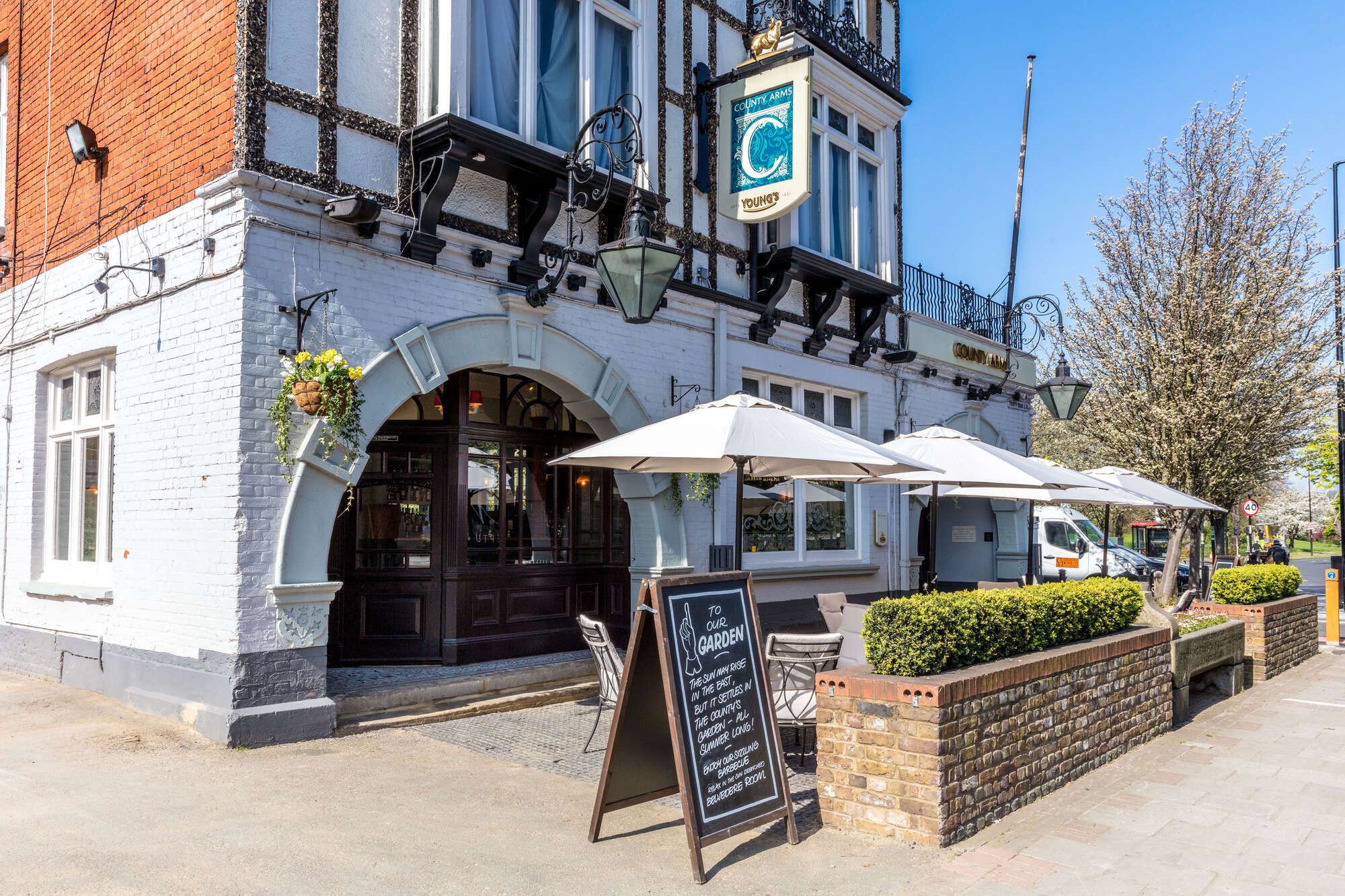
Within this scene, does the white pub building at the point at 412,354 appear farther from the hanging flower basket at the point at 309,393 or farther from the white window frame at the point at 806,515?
the hanging flower basket at the point at 309,393

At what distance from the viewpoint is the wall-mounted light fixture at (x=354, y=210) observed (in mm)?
7258

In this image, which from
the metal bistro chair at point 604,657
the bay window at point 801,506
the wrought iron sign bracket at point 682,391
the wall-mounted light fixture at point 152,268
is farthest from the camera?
the bay window at point 801,506

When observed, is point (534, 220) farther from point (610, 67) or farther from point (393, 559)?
point (393, 559)

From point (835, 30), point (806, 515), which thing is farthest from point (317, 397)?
point (835, 30)

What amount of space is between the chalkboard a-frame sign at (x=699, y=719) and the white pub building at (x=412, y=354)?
9.79 feet

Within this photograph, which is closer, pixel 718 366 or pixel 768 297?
Answer: pixel 718 366

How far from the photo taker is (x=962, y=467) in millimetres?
8883

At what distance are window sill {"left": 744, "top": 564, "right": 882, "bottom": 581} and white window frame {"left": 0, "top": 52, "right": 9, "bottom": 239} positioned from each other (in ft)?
29.4

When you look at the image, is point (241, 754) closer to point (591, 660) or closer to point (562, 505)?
point (591, 660)

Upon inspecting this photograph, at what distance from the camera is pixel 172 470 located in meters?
7.59

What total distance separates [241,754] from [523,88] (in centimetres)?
577

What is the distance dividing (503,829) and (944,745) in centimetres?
234

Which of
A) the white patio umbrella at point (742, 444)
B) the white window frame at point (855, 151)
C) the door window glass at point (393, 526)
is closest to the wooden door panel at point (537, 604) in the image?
the door window glass at point (393, 526)

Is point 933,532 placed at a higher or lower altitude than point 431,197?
lower
